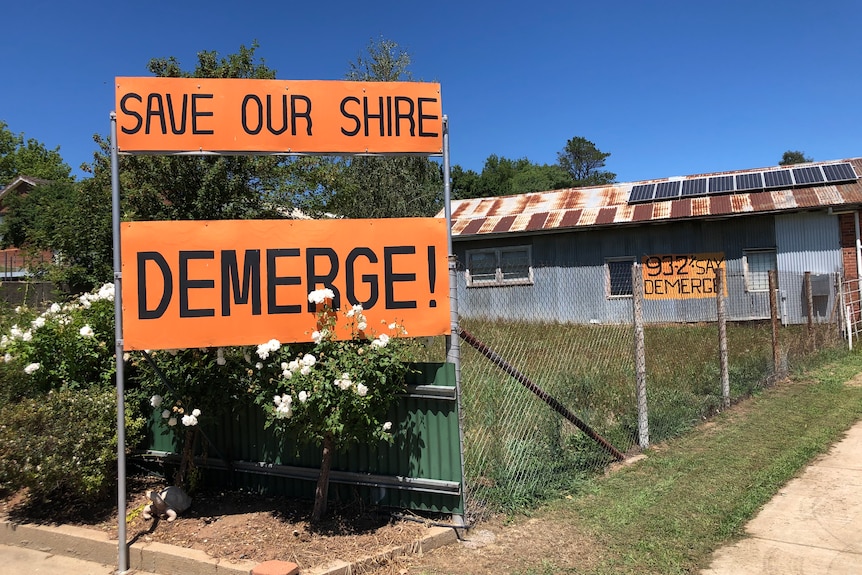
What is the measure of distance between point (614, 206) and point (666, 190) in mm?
1599

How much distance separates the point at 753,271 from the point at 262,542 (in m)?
15.2

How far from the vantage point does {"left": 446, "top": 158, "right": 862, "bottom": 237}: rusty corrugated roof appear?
48.4ft

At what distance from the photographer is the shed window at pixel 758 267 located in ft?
49.9

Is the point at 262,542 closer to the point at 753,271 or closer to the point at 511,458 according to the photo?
the point at 511,458

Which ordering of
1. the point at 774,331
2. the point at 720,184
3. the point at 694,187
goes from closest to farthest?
the point at 774,331 → the point at 720,184 → the point at 694,187

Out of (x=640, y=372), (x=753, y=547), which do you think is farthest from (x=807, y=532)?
(x=640, y=372)

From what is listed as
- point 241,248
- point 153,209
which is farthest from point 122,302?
point 153,209

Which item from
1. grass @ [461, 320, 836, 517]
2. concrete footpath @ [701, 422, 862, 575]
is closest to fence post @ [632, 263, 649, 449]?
grass @ [461, 320, 836, 517]

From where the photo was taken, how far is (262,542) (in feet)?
13.1

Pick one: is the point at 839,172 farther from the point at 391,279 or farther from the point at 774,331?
the point at 391,279

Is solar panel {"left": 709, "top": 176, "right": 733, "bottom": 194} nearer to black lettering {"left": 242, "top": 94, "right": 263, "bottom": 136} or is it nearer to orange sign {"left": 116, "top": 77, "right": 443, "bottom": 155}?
orange sign {"left": 116, "top": 77, "right": 443, "bottom": 155}

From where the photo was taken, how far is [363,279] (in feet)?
14.1

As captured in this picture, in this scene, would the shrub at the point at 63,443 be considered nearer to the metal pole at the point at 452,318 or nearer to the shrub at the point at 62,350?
the shrub at the point at 62,350

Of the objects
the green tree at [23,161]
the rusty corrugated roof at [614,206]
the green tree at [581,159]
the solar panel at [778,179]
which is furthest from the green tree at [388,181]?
the green tree at [581,159]
